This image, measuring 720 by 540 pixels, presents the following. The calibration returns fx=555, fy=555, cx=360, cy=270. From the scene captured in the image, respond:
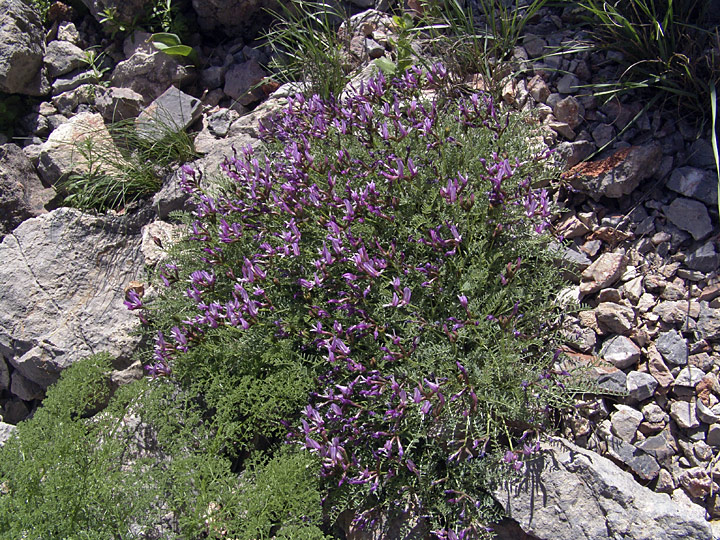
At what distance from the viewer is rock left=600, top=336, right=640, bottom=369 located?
3191 millimetres

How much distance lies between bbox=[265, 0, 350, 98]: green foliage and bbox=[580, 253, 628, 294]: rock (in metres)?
2.58

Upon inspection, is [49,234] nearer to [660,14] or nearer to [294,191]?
[294,191]

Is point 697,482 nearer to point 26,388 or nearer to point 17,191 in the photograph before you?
point 26,388

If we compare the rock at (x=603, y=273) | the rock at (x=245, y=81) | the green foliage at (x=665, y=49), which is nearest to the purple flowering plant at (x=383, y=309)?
the rock at (x=603, y=273)

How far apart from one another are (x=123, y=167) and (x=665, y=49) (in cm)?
437

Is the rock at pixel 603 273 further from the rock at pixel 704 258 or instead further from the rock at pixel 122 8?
the rock at pixel 122 8

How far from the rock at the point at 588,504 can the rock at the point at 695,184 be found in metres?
1.84

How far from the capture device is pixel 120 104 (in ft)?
17.4

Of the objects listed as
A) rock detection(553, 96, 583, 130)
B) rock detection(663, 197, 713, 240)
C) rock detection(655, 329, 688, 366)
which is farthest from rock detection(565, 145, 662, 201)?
rock detection(655, 329, 688, 366)

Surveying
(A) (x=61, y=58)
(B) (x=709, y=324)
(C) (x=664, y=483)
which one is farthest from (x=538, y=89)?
(A) (x=61, y=58)

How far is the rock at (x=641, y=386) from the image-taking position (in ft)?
10.1

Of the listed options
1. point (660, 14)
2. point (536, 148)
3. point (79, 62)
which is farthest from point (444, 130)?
point (79, 62)

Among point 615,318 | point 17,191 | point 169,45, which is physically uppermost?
point 169,45

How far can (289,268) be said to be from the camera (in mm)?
3422
